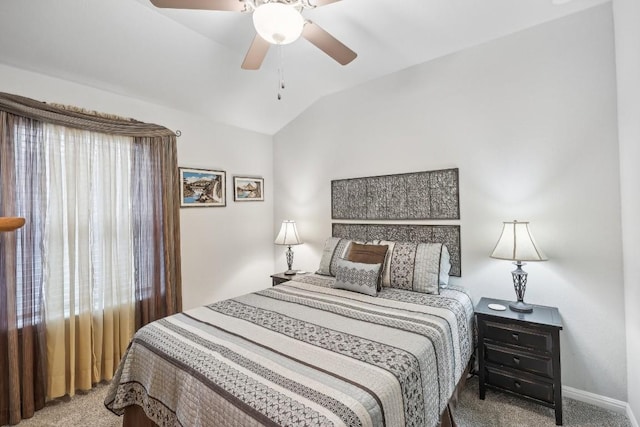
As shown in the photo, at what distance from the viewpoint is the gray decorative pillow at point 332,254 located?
2.98 m

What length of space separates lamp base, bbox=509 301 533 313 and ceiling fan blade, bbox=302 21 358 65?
2129 mm

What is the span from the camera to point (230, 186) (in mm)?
3619

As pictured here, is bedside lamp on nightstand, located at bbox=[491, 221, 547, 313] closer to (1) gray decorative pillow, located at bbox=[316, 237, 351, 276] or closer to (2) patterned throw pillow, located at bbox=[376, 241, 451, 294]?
(2) patterned throw pillow, located at bbox=[376, 241, 451, 294]

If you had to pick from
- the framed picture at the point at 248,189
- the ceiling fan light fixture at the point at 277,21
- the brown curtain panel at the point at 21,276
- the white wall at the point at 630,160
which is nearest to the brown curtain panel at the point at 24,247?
the brown curtain panel at the point at 21,276

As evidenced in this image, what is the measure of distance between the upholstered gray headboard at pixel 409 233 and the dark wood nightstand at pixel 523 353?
1.92 feet

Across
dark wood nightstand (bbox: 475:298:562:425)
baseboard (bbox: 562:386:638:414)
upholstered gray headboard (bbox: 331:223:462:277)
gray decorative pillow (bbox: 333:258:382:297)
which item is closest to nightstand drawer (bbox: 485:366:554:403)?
dark wood nightstand (bbox: 475:298:562:425)

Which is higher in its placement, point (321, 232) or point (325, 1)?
point (325, 1)

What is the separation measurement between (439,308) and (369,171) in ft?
5.42

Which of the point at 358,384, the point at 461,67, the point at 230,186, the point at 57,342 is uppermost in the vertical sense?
the point at 461,67

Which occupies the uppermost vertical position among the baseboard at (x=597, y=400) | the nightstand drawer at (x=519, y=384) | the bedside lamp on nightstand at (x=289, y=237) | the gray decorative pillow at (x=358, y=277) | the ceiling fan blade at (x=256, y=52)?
the ceiling fan blade at (x=256, y=52)

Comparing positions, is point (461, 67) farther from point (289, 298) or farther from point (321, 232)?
point (289, 298)

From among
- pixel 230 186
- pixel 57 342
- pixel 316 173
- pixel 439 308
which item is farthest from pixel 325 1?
pixel 57 342

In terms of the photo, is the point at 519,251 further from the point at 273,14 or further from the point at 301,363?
the point at 273,14

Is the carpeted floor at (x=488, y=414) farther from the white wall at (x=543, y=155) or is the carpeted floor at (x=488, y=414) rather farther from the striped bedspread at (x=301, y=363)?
the striped bedspread at (x=301, y=363)
